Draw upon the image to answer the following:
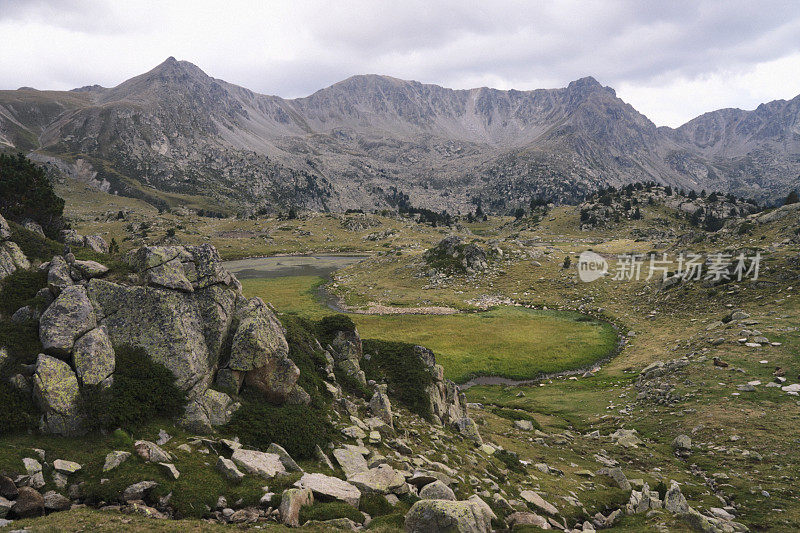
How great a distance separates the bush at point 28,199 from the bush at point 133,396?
28.1 meters

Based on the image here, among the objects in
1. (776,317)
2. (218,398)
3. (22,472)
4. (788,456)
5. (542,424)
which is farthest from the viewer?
(776,317)

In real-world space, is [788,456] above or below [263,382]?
below

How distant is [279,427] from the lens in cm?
1440

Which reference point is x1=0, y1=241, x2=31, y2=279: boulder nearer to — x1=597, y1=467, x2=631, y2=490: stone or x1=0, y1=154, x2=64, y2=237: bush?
x1=0, y1=154, x2=64, y2=237: bush

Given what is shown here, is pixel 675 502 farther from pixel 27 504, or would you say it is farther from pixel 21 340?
pixel 21 340

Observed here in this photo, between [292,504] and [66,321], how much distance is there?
1020cm

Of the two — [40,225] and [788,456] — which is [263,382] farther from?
[40,225]

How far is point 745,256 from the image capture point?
4884 cm

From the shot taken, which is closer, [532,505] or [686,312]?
[532,505]

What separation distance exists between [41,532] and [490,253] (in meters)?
83.7

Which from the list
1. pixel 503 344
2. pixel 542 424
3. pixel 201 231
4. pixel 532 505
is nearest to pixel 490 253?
pixel 503 344

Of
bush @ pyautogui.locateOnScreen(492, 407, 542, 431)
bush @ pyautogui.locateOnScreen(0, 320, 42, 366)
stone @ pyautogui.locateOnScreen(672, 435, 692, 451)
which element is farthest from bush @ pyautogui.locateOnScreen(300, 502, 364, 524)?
stone @ pyautogui.locateOnScreen(672, 435, 692, 451)

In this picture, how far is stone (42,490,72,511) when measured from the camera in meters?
9.18

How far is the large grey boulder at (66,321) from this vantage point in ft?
40.7
